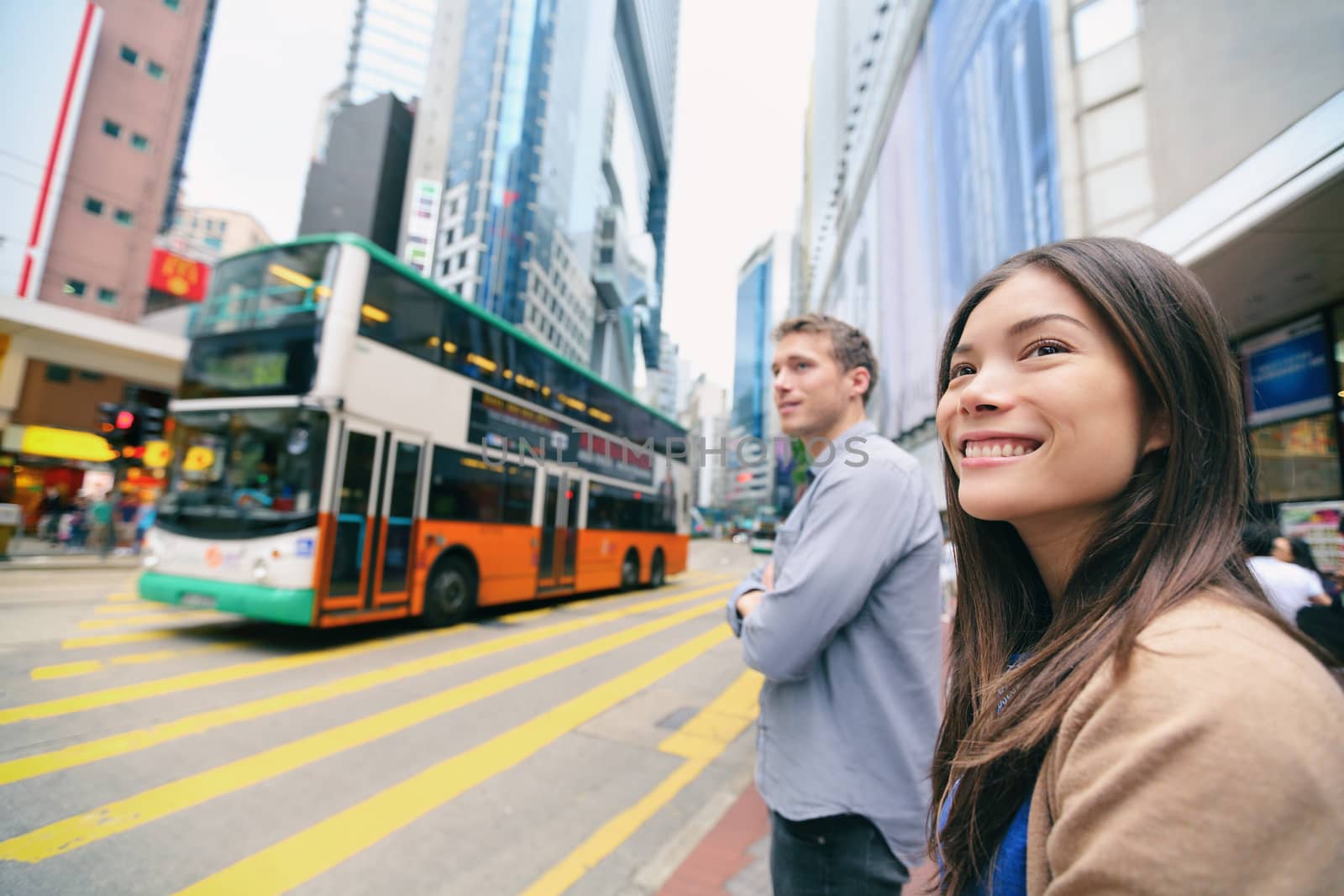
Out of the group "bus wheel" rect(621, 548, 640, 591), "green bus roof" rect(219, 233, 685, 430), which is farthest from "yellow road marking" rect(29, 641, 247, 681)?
"bus wheel" rect(621, 548, 640, 591)

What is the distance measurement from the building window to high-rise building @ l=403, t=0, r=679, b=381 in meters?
43.5

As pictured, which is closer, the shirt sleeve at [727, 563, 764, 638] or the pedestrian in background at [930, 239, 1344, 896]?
the pedestrian in background at [930, 239, 1344, 896]

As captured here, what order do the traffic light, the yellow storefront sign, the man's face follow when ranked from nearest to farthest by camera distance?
1. the man's face
2. the traffic light
3. the yellow storefront sign

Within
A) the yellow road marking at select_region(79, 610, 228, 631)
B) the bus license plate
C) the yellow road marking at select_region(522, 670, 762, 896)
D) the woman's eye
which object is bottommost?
the yellow road marking at select_region(522, 670, 762, 896)

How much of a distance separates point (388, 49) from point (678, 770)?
4110 inches

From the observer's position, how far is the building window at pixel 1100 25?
8203mm

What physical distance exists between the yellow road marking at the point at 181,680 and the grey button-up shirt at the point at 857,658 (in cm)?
283

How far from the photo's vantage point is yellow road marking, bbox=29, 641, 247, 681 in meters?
3.98

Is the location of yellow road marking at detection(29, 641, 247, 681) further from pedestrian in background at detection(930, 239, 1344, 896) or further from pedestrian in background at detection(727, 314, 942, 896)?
pedestrian in background at detection(930, 239, 1344, 896)

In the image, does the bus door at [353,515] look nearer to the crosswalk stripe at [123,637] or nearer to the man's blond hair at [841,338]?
the crosswalk stripe at [123,637]

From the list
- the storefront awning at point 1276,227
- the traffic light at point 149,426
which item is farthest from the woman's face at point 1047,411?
the traffic light at point 149,426

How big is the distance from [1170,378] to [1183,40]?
7.28 m

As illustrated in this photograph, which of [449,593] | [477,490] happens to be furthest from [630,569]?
[449,593]

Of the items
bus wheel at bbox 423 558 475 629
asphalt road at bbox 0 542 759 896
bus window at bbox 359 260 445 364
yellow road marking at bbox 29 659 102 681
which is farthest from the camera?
bus wheel at bbox 423 558 475 629
